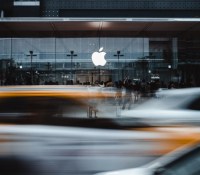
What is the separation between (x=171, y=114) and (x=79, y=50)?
881 inches

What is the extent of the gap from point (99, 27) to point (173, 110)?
20.5 m

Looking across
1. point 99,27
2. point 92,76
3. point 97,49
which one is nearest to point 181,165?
point 99,27

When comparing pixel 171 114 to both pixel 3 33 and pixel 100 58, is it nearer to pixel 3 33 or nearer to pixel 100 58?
pixel 100 58

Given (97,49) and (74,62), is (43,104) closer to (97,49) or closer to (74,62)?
(74,62)

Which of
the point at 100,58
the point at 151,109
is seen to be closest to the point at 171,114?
the point at 151,109

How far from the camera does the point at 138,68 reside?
30500mm

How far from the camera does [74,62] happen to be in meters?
30.5

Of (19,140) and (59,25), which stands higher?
(59,25)

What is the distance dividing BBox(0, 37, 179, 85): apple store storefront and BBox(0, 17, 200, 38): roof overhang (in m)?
0.65

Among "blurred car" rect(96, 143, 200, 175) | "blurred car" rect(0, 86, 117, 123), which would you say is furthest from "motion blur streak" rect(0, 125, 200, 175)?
"blurred car" rect(96, 143, 200, 175)

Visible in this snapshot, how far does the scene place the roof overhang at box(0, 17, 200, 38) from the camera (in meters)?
26.2

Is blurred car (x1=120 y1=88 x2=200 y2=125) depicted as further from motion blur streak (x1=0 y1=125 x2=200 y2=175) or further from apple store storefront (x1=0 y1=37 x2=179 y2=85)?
apple store storefront (x1=0 y1=37 x2=179 y2=85)

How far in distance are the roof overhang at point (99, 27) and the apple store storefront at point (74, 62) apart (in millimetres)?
654

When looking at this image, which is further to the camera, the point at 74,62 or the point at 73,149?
the point at 74,62
